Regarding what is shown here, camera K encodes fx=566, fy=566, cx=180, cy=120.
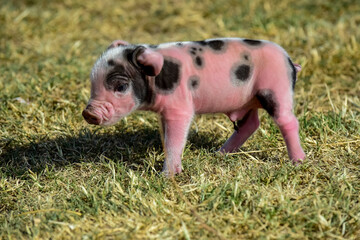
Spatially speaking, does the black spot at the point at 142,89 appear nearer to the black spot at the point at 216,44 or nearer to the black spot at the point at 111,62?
the black spot at the point at 111,62

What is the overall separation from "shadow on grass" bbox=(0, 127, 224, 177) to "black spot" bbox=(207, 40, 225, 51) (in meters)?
0.94

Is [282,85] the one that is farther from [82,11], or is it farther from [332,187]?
[82,11]

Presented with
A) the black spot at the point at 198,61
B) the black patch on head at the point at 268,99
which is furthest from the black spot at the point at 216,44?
the black patch on head at the point at 268,99

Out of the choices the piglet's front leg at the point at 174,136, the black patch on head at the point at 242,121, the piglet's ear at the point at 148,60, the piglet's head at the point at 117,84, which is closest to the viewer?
the piglet's ear at the point at 148,60

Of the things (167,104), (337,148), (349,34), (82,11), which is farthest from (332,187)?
(82,11)

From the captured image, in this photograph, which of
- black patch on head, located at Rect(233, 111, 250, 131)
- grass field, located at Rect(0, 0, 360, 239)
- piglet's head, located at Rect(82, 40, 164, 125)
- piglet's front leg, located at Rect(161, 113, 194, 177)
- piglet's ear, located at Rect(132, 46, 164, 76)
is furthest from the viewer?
black patch on head, located at Rect(233, 111, 250, 131)

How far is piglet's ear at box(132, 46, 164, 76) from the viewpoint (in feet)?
12.0

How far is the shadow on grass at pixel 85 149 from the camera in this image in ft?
14.5

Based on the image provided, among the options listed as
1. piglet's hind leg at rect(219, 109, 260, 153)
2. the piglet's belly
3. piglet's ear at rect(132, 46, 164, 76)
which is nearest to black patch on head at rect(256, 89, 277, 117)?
the piglet's belly

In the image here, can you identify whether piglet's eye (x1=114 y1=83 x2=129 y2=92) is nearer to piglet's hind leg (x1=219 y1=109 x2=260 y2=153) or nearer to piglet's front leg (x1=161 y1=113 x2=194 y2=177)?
piglet's front leg (x1=161 y1=113 x2=194 y2=177)

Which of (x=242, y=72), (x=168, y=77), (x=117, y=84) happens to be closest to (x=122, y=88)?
(x=117, y=84)

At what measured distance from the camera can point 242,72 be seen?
154 inches

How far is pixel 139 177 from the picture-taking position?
13.0 feet

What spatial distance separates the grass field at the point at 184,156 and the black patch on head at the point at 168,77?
2.10 ft
